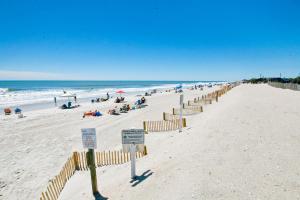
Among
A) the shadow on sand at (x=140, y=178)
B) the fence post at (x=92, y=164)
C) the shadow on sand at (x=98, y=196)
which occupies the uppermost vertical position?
the fence post at (x=92, y=164)

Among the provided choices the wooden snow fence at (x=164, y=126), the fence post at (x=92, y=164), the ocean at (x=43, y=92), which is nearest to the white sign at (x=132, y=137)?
the fence post at (x=92, y=164)

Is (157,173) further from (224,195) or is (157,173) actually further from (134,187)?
(224,195)

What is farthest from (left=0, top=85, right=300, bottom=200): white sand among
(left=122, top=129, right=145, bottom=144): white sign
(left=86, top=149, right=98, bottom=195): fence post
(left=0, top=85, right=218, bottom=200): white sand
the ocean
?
the ocean

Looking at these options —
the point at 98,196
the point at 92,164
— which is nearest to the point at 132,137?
the point at 92,164

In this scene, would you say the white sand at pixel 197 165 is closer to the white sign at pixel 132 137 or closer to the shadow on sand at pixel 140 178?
the shadow on sand at pixel 140 178

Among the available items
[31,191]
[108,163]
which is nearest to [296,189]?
[108,163]

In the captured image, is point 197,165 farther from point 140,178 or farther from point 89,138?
point 89,138

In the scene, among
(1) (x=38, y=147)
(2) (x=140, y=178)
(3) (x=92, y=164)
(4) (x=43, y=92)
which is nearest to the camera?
(3) (x=92, y=164)

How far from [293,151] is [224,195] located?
14.5ft

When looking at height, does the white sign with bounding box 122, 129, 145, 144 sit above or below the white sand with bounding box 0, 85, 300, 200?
above

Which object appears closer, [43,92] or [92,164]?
[92,164]

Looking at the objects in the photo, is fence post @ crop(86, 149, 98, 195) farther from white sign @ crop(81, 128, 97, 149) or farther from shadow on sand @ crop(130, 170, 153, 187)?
shadow on sand @ crop(130, 170, 153, 187)

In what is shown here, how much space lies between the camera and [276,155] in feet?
25.6

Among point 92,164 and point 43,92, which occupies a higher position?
point 92,164
